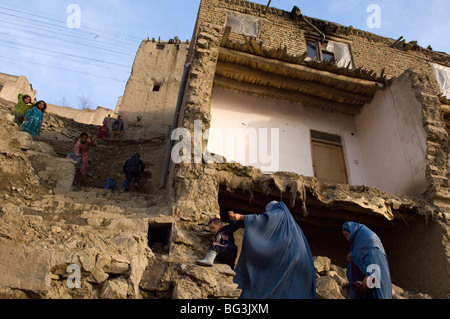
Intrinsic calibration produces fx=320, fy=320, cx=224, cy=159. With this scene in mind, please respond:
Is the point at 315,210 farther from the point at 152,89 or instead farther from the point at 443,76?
the point at 152,89

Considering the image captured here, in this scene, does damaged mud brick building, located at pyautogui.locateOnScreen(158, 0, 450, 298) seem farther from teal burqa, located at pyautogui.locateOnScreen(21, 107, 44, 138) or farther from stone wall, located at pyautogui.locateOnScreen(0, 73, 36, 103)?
stone wall, located at pyautogui.locateOnScreen(0, 73, 36, 103)

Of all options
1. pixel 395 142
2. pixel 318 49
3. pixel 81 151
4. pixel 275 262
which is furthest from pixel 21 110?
pixel 395 142

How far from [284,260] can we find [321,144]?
4950mm

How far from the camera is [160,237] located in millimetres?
4777

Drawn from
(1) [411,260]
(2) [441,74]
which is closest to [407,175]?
(1) [411,260]

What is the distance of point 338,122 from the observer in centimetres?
870

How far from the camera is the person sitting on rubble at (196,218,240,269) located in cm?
398

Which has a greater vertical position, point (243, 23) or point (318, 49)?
point (243, 23)

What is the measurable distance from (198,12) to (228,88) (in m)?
3.17

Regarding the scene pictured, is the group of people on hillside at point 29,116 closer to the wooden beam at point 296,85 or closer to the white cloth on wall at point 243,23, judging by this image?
the wooden beam at point 296,85

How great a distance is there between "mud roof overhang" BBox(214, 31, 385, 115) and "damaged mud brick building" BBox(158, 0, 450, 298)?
0.03m

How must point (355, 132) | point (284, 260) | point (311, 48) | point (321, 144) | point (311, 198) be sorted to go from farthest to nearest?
point (311, 48), point (355, 132), point (321, 144), point (311, 198), point (284, 260)

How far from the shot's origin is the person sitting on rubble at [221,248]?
3980mm

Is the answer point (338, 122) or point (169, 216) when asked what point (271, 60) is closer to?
point (338, 122)
